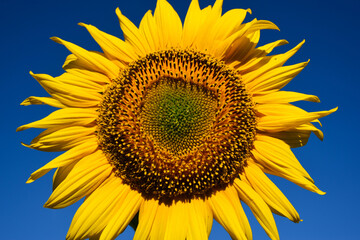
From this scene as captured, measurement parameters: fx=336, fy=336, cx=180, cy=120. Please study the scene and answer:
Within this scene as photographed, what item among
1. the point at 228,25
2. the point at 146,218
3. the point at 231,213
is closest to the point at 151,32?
the point at 228,25

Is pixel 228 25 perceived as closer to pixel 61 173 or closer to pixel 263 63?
pixel 263 63

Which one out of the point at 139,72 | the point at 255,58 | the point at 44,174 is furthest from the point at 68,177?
the point at 255,58

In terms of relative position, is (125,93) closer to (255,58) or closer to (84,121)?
(84,121)

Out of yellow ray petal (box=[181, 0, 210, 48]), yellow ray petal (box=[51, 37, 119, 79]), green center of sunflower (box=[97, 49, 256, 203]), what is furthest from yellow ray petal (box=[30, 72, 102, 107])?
yellow ray petal (box=[181, 0, 210, 48])

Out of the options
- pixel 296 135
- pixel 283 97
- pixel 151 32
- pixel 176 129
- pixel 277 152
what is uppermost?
pixel 151 32

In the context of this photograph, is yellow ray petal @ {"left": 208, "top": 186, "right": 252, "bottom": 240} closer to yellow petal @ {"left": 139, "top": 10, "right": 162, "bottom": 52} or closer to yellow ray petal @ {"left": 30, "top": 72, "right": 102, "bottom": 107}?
yellow ray petal @ {"left": 30, "top": 72, "right": 102, "bottom": 107}

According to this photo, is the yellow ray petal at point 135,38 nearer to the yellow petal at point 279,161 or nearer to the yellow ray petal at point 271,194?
the yellow petal at point 279,161
